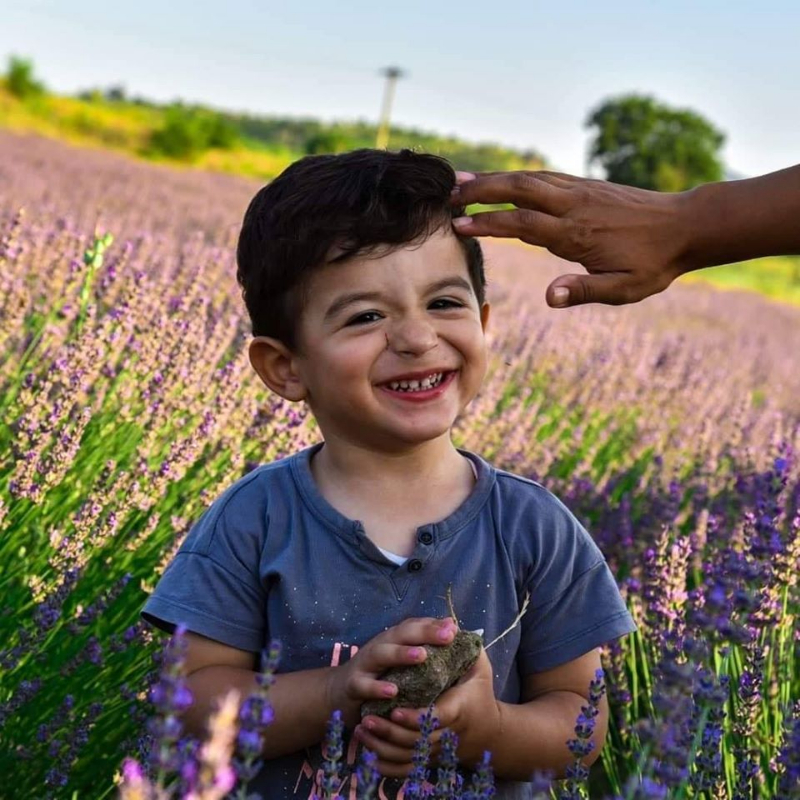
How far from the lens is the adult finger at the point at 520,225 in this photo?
185 centimetres

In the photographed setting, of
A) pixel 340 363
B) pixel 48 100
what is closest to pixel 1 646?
pixel 340 363

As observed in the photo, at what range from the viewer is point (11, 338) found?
11.1ft

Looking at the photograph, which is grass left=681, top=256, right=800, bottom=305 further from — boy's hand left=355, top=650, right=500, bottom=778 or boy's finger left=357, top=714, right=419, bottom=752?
boy's finger left=357, top=714, right=419, bottom=752

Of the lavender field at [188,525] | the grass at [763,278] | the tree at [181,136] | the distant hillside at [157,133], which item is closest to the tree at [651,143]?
the grass at [763,278]

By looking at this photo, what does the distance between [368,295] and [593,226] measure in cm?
37

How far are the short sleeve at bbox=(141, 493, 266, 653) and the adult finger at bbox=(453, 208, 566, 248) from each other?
1.91 feet

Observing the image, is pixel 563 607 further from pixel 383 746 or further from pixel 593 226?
pixel 593 226

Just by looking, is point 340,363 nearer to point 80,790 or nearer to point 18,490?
point 18,490

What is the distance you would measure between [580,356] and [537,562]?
429cm

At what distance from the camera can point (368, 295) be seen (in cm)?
181

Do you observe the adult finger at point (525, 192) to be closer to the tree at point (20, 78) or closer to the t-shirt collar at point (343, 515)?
the t-shirt collar at point (343, 515)

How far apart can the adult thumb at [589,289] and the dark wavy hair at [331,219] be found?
0.17 meters

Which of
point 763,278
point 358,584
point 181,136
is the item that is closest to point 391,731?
point 358,584

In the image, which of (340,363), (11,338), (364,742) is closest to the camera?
(364,742)
